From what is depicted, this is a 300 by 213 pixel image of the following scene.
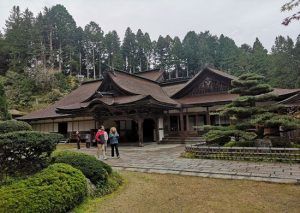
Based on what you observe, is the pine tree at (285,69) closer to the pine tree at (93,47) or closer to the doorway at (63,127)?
the doorway at (63,127)

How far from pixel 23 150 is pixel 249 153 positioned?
28.3 ft

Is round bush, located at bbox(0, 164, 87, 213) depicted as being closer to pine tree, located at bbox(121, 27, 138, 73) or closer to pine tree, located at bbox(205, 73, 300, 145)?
pine tree, located at bbox(205, 73, 300, 145)

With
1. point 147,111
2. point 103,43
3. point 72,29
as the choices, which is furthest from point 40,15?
point 147,111

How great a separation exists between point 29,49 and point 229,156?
47208 mm

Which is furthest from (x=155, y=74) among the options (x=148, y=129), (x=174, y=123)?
(x=174, y=123)

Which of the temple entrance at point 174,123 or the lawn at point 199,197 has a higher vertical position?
the temple entrance at point 174,123

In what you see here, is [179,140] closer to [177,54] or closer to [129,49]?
[177,54]

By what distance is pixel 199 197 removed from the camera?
6.25 metres

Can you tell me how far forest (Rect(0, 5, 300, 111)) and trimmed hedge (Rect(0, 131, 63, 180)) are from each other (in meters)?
33.9

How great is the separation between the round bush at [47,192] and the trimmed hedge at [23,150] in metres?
0.63

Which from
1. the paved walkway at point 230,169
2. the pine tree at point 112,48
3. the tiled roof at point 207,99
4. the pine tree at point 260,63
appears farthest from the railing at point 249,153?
the pine tree at point 112,48

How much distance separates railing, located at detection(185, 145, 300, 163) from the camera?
9.96 m

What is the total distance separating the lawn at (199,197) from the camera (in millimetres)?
5531

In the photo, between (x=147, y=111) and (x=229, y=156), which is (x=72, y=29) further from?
(x=229, y=156)
